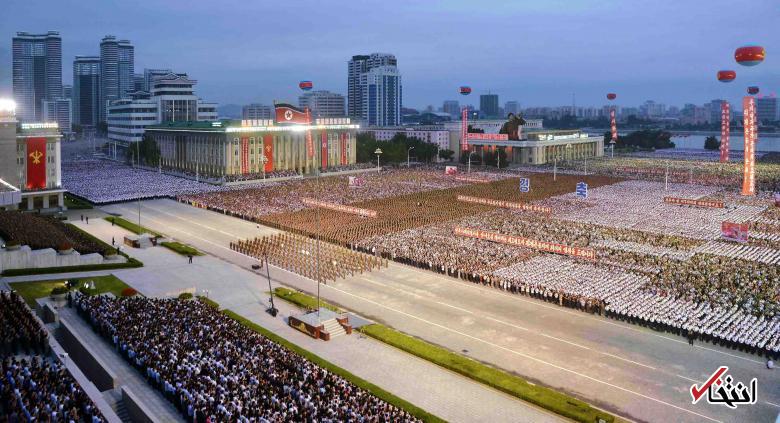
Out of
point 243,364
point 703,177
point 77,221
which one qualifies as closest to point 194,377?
point 243,364

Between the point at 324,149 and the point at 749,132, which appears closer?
the point at 749,132

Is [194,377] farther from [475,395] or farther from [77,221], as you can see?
[77,221]

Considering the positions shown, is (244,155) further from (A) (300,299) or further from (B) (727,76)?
(B) (727,76)

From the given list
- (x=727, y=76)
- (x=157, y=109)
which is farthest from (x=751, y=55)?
(x=157, y=109)

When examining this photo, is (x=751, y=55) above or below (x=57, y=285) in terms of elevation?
above

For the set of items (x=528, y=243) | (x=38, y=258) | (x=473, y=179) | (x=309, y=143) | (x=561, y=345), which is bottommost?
(x=561, y=345)

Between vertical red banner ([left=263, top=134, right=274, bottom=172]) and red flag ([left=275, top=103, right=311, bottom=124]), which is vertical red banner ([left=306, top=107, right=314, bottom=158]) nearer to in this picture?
red flag ([left=275, top=103, right=311, bottom=124])

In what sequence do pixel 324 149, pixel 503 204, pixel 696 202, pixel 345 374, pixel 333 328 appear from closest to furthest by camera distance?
1. pixel 345 374
2. pixel 333 328
3. pixel 503 204
4. pixel 696 202
5. pixel 324 149
